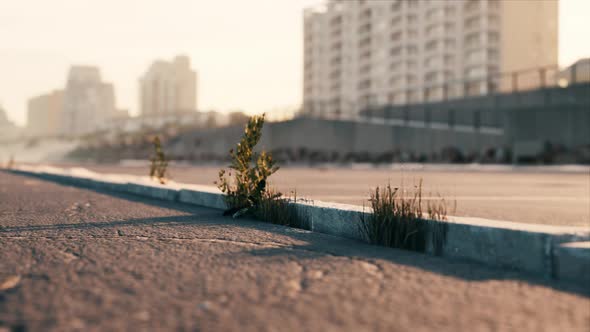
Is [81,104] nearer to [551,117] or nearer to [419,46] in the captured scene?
[419,46]

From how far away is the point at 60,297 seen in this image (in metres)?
3.27

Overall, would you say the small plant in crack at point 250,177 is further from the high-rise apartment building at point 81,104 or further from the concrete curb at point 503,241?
the high-rise apartment building at point 81,104

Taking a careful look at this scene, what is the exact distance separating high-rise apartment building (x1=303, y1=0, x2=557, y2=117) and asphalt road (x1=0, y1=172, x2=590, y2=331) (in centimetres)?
4548

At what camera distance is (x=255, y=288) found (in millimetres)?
3484

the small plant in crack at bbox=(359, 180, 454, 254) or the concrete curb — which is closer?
the concrete curb

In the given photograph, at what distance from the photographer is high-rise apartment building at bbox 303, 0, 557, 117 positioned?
225ft

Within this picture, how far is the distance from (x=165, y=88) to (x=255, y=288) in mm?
161555

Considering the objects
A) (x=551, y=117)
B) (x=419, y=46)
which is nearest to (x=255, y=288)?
(x=551, y=117)

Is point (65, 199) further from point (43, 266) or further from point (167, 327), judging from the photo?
point (167, 327)

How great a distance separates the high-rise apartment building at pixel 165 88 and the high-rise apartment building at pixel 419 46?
70.3 m

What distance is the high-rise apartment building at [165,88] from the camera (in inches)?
6230

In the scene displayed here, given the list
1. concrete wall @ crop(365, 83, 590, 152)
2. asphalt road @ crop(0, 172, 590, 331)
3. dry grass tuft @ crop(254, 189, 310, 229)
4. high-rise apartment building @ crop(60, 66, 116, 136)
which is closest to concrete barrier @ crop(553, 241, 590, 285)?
asphalt road @ crop(0, 172, 590, 331)

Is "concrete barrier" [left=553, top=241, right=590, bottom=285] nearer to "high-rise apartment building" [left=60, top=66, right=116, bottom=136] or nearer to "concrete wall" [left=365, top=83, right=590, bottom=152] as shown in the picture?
"concrete wall" [left=365, top=83, right=590, bottom=152]

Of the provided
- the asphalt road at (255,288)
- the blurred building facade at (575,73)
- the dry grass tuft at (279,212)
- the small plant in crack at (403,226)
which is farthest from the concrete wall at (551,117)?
the asphalt road at (255,288)
